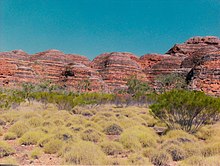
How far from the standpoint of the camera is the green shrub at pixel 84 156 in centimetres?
834

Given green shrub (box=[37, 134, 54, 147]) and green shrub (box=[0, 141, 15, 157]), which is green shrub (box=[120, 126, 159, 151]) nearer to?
green shrub (box=[37, 134, 54, 147])

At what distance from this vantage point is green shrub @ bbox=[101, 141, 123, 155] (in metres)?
9.86

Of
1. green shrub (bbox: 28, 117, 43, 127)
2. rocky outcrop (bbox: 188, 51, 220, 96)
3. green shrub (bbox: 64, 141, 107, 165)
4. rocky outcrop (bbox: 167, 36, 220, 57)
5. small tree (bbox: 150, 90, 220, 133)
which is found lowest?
green shrub (bbox: 64, 141, 107, 165)

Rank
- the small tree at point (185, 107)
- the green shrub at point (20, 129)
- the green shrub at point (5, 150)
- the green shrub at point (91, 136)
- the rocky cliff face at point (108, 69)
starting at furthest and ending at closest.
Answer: the rocky cliff face at point (108, 69)
the small tree at point (185, 107)
the green shrub at point (20, 129)
the green shrub at point (91, 136)
the green shrub at point (5, 150)

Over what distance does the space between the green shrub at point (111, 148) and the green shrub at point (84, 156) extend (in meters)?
0.97

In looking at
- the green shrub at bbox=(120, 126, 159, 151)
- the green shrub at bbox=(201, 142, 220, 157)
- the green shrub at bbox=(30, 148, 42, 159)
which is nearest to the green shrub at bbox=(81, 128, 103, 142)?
the green shrub at bbox=(120, 126, 159, 151)

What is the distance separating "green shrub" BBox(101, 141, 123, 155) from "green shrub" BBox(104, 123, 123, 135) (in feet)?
12.0

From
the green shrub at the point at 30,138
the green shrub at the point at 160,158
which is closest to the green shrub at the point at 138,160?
the green shrub at the point at 160,158

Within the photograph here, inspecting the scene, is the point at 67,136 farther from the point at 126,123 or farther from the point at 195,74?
the point at 195,74

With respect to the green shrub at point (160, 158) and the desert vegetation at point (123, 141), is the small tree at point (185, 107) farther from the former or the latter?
the green shrub at point (160, 158)

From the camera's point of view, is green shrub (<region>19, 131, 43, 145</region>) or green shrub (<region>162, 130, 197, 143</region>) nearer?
green shrub (<region>162, 130, 197, 143</region>)

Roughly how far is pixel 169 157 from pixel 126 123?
22.6ft

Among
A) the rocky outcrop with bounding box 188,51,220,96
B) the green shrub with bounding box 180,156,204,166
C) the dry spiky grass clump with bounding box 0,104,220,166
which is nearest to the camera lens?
the green shrub with bounding box 180,156,204,166

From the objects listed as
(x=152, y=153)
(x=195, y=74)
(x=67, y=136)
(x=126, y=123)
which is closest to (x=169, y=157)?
(x=152, y=153)
